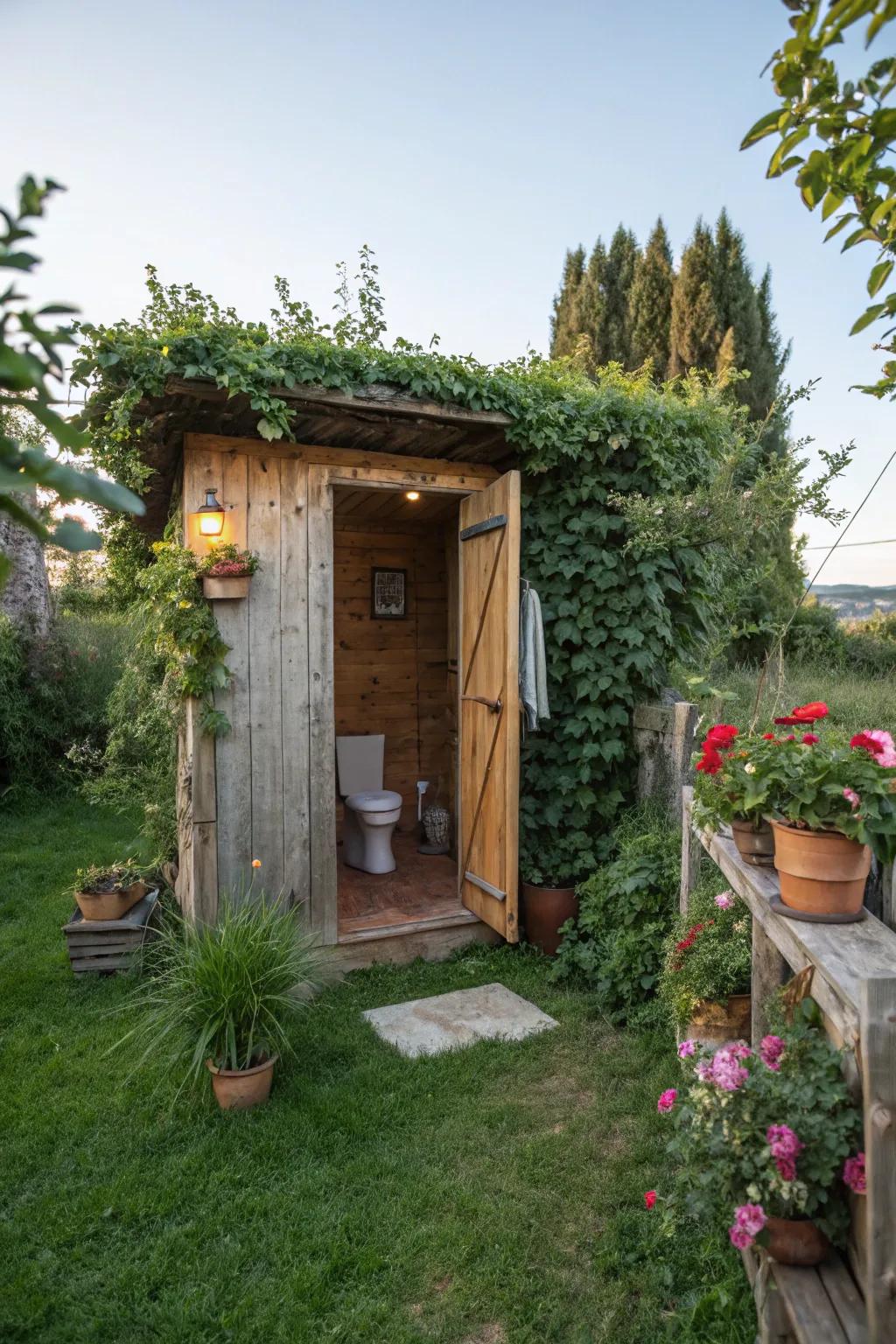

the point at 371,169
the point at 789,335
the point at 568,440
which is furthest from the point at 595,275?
the point at 568,440

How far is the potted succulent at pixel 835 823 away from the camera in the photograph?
159 cm

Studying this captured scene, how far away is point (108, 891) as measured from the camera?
12.3 feet

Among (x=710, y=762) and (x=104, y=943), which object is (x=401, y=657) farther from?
(x=710, y=762)

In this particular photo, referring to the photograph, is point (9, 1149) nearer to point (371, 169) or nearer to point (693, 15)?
point (693, 15)

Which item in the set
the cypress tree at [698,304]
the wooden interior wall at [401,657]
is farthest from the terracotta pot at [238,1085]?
the cypress tree at [698,304]

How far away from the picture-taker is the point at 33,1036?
314cm

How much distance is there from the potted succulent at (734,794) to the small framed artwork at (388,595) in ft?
13.0

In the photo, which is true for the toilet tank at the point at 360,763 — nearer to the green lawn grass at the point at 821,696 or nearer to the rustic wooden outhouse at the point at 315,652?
the rustic wooden outhouse at the point at 315,652

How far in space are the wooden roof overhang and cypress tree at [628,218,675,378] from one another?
10.1 meters

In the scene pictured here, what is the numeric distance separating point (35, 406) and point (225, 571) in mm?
3003

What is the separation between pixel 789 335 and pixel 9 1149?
45.1 ft

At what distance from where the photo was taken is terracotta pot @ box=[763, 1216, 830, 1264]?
1.46m

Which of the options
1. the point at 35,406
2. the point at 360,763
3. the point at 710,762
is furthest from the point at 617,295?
the point at 35,406

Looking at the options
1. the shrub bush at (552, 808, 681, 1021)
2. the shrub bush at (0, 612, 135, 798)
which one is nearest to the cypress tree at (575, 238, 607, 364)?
the shrub bush at (0, 612, 135, 798)
